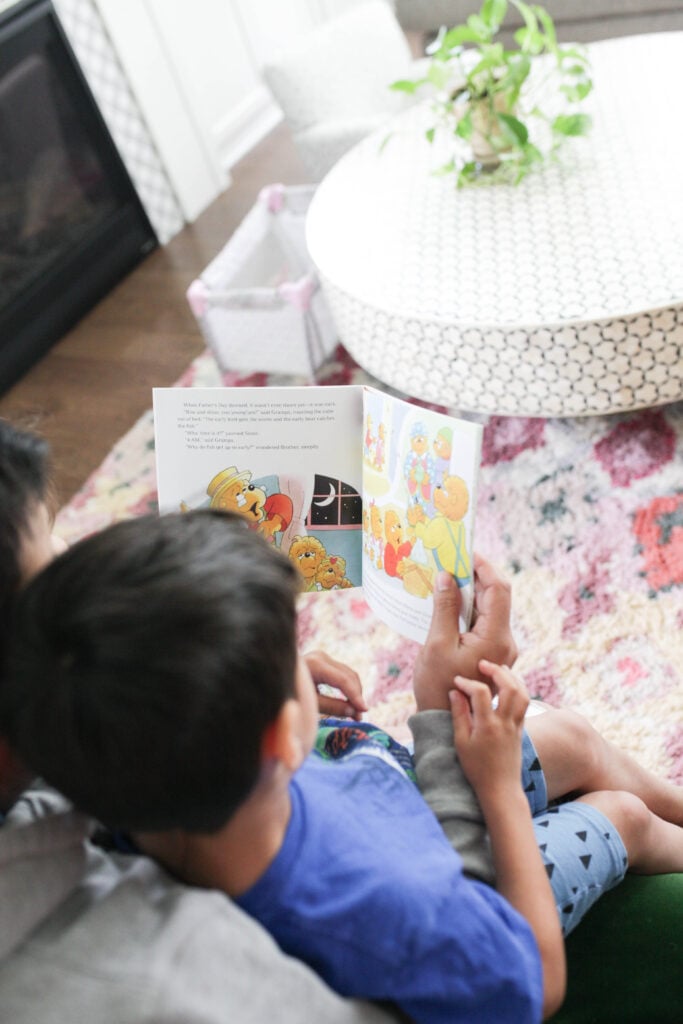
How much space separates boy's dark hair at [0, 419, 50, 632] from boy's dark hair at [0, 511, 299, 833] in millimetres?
70

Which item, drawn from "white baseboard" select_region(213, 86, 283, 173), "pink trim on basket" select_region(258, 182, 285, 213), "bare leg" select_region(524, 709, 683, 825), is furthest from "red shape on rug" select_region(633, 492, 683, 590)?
"white baseboard" select_region(213, 86, 283, 173)

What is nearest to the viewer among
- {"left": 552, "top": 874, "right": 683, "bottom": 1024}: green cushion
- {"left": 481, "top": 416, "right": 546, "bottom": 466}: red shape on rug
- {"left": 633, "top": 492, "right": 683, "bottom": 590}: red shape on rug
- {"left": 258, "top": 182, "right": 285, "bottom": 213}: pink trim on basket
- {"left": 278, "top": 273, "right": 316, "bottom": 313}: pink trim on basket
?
{"left": 552, "top": 874, "right": 683, "bottom": 1024}: green cushion

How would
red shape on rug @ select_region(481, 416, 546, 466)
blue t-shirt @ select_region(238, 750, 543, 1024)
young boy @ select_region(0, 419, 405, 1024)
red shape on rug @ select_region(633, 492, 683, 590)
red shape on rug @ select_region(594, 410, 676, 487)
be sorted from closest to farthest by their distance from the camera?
1. young boy @ select_region(0, 419, 405, 1024)
2. blue t-shirt @ select_region(238, 750, 543, 1024)
3. red shape on rug @ select_region(633, 492, 683, 590)
4. red shape on rug @ select_region(594, 410, 676, 487)
5. red shape on rug @ select_region(481, 416, 546, 466)

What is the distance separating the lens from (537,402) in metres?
1.55

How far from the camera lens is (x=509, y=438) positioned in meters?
1.76

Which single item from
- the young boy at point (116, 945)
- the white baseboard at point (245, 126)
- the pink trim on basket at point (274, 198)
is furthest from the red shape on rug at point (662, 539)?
the white baseboard at point (245, 126)

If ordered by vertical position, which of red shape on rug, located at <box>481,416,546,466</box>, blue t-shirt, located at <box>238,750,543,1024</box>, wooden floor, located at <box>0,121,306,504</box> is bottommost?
red shape on rug, located at <box>481,416,546,466</box>

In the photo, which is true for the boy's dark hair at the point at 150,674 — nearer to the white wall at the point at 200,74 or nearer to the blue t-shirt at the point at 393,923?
the blue t-shirt at the point at 393,923

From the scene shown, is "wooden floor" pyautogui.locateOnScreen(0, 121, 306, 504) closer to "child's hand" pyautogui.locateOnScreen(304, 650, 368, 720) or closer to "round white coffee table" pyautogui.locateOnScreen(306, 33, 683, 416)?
"round white coffee table" pyautogui.locateOnScreen(306, 33, 683, 416)

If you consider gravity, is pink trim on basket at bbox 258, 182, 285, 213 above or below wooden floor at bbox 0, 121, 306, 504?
above

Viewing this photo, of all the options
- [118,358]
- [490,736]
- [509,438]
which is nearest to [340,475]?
[490,736]

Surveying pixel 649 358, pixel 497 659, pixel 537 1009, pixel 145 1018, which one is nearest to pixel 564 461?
pixel 649 358

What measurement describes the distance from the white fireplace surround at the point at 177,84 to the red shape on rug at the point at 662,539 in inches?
80.9

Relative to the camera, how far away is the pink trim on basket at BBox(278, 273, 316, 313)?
1879 millimetres
